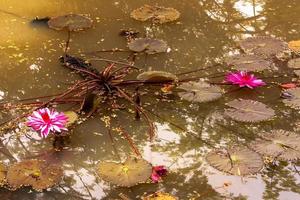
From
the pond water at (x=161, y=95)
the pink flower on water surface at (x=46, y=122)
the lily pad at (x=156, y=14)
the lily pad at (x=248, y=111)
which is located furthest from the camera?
the lily pad at (x=156, y=14)

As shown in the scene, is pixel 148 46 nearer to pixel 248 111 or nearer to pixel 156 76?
pixel 156 76

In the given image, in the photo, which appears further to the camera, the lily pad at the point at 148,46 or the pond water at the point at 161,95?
the lily pad at the point at 148,46

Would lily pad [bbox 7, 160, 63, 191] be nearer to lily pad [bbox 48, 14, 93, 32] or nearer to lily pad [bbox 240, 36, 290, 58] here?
lily pad [bbox 48, 14, 93, 32]

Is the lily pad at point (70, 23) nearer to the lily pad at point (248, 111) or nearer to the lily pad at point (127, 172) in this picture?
the lily pad at point (248, 111)

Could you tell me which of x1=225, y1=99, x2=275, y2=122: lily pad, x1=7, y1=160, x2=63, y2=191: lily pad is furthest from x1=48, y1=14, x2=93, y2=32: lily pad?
x1=7, y1=160, x2=63, y2=191: lily pad

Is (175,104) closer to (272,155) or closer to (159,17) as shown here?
(272,155)

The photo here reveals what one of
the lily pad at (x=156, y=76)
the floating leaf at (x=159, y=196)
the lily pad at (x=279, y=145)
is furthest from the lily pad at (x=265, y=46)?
the floating leaf at (x=159, y=196)
